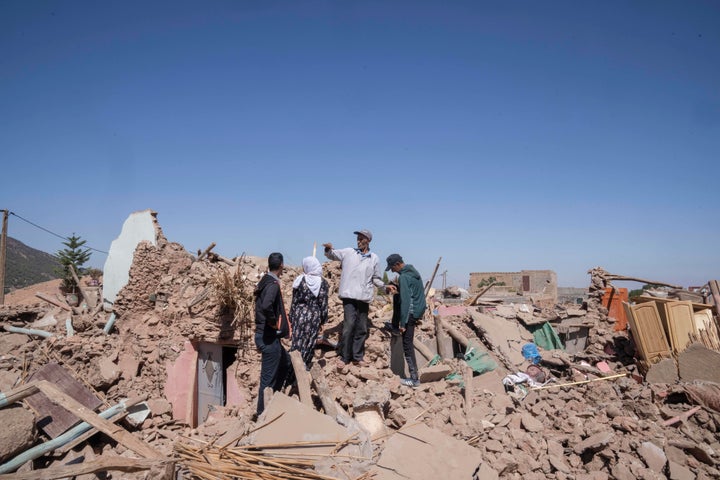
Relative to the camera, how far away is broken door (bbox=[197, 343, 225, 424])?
7.08 m

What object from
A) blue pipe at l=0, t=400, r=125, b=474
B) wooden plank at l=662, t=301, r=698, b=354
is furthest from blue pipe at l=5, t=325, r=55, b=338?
wooden plank at l=662, t=301, r=698, b=354

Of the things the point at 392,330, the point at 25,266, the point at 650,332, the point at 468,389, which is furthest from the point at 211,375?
the point at 25,266

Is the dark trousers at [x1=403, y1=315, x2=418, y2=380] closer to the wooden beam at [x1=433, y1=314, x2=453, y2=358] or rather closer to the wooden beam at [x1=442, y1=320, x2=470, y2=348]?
the wooden beam at [x1=433, y1=314, x2=453, y2=358]

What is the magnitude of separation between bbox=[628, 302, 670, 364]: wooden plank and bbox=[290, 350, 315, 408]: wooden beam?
6.24 metres

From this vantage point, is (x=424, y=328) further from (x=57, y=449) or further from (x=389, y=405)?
(x=57, y=449)

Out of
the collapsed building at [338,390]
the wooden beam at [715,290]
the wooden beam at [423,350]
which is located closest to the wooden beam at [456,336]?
the collapsed building at [338,390]

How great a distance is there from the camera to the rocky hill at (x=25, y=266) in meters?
33.8

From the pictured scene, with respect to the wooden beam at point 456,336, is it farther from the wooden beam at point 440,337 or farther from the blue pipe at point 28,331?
the blue pipe at point 28,331

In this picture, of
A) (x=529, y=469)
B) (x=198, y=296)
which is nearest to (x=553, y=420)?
(x=529, y=469)

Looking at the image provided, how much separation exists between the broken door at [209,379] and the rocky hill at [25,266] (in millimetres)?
32865

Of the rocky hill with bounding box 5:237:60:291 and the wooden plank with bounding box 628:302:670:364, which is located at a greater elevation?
the rocky hill with bounding box 5:237:60:291

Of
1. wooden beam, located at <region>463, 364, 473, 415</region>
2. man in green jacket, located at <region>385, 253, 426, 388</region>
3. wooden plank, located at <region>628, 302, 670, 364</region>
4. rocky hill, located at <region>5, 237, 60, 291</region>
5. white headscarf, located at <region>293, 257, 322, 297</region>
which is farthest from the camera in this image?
rocky hill, located at <region>5, 237, 60, 291</region>

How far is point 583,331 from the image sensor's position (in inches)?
392

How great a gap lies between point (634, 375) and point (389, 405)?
17.3 feet
